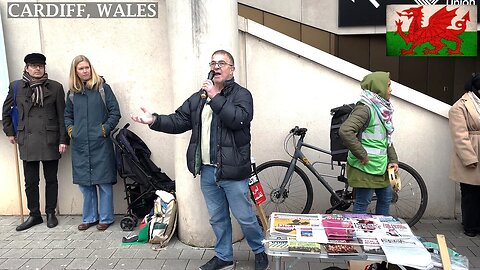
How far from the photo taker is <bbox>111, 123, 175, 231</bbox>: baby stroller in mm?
4832

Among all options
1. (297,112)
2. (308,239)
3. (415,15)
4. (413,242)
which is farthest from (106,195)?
(415,15)

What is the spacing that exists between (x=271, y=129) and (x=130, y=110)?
167cm

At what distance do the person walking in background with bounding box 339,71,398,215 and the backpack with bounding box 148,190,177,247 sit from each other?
1.79 metres

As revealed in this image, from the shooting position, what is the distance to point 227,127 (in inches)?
137

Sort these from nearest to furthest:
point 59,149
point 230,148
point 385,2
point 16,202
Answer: point 230,148 < point 59,149 < point 16,202 < point 385,2

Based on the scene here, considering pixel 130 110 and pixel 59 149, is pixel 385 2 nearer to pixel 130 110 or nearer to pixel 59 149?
pixel 130 110

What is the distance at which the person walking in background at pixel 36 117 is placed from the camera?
4902 mm

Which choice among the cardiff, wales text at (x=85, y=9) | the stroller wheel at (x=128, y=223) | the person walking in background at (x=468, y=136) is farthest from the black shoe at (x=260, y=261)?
the cardiff, wales text at (x=85, y=9)

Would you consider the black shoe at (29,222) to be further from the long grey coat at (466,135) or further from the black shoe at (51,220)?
the long grey coat at (466,135)

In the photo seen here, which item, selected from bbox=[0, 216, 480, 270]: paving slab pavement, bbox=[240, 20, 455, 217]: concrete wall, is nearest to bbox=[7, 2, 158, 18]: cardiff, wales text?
bbox=[240, 20, 455, 217]: concrete wall

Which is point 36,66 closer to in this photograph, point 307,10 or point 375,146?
point 375,146

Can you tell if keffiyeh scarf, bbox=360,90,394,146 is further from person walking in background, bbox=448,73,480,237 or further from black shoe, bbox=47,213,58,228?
black shoe, bbox=47,213,58,228

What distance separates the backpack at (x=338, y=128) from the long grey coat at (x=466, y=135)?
3.43 feet

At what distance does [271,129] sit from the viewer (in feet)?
17.2
